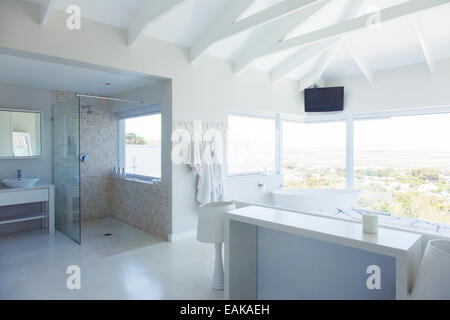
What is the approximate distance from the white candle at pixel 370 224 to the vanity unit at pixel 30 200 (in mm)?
4658

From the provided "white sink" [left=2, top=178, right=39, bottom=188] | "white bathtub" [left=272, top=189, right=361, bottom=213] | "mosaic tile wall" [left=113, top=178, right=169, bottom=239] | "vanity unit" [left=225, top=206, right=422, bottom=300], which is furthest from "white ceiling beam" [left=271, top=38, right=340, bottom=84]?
"white sink" [left=2, top=178, right=39, bottom=188]

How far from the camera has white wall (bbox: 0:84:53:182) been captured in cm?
476

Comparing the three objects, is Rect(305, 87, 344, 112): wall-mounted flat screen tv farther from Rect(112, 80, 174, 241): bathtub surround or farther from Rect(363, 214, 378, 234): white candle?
Rect(363, 214, 378, 234): white candle

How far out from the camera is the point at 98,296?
2.72 metres

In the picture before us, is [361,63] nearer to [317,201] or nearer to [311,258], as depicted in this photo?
[317,201]

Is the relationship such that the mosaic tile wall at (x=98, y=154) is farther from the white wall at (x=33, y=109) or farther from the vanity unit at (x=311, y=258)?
the vanity unit at (x=311, y=258)

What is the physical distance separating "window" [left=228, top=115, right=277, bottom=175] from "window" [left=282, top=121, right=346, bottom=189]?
1.45 ft

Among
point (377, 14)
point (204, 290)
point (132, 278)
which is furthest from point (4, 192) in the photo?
point (377, 14)

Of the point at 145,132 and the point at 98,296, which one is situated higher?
the point at 145,132

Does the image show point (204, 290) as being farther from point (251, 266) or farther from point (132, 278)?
point (132, 278)

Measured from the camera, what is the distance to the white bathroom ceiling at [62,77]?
12.6 feet

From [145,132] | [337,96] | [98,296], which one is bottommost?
[98,296]
